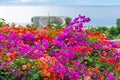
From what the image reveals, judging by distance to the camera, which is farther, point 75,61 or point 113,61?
point 113,61

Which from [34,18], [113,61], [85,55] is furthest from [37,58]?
[34,18]

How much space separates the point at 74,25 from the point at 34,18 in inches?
367

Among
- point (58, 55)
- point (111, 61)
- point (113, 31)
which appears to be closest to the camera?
point (58, 55)

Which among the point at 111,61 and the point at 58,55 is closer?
the point at 58,55

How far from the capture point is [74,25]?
3.95m

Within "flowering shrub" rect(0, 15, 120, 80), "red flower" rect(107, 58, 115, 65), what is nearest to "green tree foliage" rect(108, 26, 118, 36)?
"flowering shrub" rect(0, 15, 120, 80)

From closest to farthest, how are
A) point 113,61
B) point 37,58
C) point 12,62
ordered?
point 12,62 → point 37,58 → point 113,61

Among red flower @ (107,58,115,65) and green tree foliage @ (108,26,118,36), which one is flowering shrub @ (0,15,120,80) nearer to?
red flower @ (107,58,115,65)

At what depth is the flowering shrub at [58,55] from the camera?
2.75 meters

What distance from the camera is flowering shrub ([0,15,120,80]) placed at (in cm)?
275

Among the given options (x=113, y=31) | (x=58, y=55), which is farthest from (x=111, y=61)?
(x=113, y=31)

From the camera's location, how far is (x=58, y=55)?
331 cm

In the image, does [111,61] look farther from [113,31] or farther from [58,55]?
[113,31]

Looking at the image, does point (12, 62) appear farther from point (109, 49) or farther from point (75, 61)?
point (109, 49)
